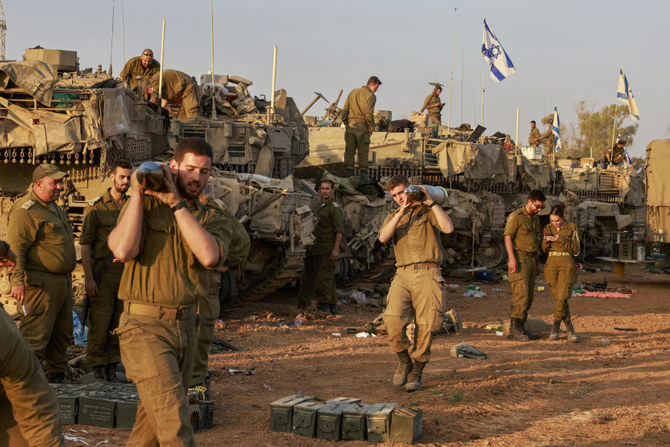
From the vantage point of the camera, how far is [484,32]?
83.9ft

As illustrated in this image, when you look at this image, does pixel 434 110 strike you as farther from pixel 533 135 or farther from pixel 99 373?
pixel 99 373

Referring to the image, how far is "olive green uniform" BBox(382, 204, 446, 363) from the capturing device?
751cm

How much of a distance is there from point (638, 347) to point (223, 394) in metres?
5.94

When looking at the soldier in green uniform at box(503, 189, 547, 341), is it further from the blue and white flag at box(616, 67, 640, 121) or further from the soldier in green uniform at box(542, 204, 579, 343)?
the blue and white flag at box(616, 67, 640, 121)

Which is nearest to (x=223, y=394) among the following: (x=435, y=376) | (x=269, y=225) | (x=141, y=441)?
(x=435, y=376)

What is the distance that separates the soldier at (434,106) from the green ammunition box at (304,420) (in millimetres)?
18689

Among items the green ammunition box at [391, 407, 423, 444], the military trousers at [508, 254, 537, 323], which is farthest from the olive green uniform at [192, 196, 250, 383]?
A: the military trousers at [508, 254, 537, 323]

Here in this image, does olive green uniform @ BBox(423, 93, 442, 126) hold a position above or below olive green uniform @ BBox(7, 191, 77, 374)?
above

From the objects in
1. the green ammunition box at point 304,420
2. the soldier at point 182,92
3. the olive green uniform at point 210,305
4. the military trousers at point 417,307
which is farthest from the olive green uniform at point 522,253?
the soldier at point 182,92

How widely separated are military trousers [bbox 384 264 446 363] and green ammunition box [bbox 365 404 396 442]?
1.59m

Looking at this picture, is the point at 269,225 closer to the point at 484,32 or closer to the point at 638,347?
the point at 638,347

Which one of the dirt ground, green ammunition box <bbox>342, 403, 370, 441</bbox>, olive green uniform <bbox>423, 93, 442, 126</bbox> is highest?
olive green uniform <bbox>423, 93, 442, 126</bbox>

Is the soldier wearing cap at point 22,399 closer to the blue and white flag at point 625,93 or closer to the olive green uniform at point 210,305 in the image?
the olive green uniform at point 210,305

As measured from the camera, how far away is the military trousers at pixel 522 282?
36.2ft
